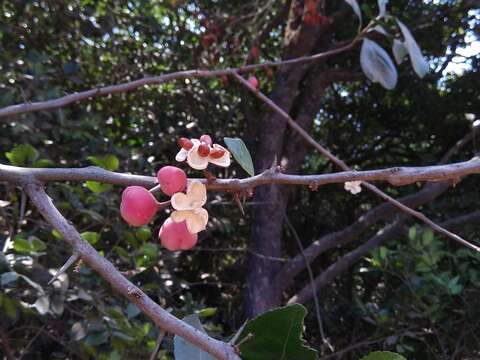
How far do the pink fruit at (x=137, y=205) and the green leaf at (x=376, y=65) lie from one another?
1249mm

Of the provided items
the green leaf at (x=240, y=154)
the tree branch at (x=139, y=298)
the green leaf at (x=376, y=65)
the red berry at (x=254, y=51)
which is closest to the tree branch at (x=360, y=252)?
the green leaf at (x=376, y=65)

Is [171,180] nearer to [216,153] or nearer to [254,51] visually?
[216,153]

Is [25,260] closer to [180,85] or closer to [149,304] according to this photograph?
[149,304]

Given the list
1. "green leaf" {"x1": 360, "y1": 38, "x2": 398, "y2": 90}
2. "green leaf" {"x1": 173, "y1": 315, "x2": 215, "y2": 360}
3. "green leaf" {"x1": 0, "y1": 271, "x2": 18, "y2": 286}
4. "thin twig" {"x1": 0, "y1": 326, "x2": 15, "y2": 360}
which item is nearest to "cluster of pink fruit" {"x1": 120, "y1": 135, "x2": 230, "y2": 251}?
"green leaf" {"x1": 173, "y1": 315, "x2": 215, "y2": 360}

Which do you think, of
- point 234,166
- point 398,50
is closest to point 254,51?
point 234,166

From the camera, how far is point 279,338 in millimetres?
490

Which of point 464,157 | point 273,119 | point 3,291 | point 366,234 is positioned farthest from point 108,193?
point 464,157

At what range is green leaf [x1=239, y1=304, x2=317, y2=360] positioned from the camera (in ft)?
1.60

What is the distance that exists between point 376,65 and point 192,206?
129 centimetres

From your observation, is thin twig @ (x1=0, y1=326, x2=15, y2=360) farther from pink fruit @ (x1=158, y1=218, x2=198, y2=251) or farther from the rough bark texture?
the rough bark texture

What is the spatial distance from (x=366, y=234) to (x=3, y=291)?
166 cm

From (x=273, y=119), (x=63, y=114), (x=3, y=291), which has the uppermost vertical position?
(x=273, y=119)

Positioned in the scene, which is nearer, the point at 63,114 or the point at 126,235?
the point at 126,235

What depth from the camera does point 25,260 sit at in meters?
1.11
